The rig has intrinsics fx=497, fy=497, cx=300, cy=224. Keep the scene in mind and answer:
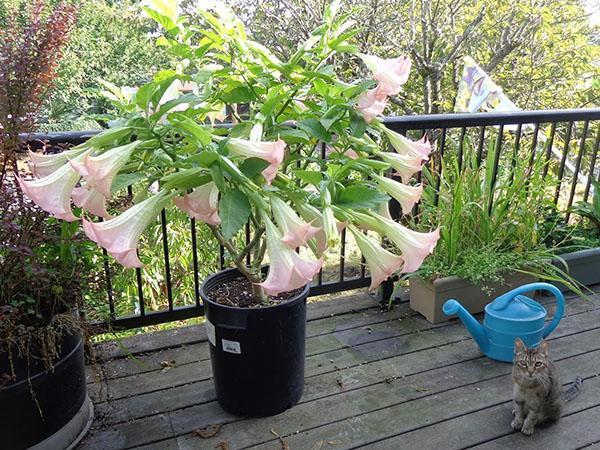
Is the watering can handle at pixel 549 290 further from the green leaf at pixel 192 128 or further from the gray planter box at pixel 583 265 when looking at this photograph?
the green leaf at pixel 192 128

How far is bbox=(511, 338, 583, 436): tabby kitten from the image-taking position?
63.7 inches

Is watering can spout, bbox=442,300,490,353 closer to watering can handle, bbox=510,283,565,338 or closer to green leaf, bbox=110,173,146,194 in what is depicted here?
watering can handle, bbox=510,283,565,338

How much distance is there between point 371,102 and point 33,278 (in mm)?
1021

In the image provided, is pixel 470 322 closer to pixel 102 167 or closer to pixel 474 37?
pixel 102 167

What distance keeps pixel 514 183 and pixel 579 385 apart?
976mm

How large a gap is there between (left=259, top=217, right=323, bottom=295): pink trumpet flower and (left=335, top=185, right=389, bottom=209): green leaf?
0.18 metres

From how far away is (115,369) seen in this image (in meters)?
2.04

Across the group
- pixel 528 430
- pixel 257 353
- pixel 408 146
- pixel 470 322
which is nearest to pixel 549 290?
pixel 470 322

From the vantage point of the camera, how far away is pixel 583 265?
106 inches

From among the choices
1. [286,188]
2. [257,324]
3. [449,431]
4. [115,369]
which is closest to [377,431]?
[449,431]

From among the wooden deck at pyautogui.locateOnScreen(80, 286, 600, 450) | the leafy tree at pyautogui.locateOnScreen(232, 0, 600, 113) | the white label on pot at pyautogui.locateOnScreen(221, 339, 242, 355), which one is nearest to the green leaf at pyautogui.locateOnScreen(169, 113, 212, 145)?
the white label on pot at pyautogui.locateOnScreen(221, 339, 242, 355)

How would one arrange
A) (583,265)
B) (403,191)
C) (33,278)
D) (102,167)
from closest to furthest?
(102,167) → (403,191) → (33,278) → (583,265)

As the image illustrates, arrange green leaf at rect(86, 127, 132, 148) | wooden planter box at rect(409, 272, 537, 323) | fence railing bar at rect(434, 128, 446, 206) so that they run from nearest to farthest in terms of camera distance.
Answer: green leaf at rect(86, 127, 132, 148) → wooden planter box at rect(409, 272, 537, 323) → fence railing bar at rect(434, 128, 446, 206)

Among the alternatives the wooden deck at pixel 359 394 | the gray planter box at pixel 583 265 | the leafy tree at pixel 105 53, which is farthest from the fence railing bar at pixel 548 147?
the leafy tree at pixel 105 53
